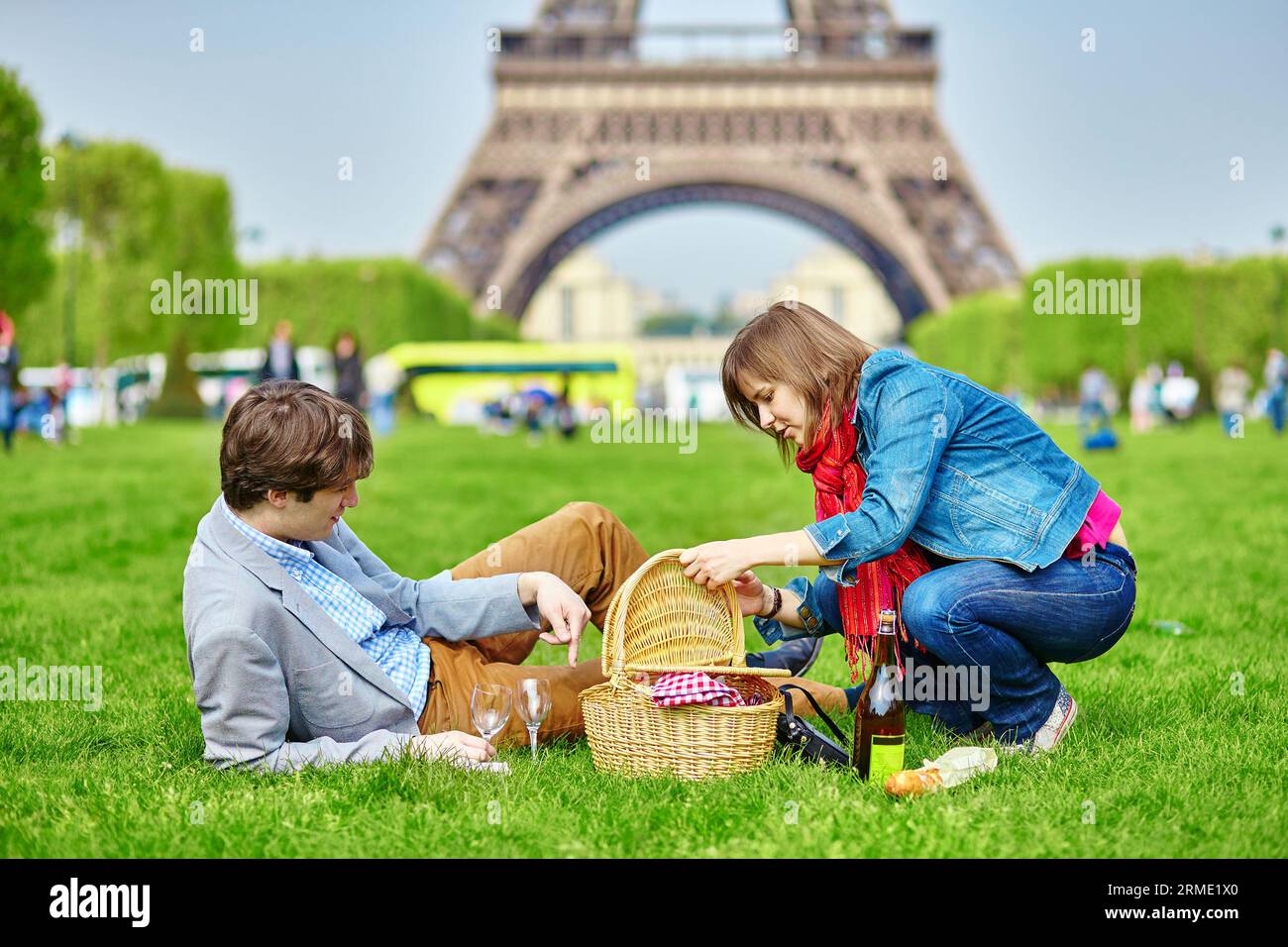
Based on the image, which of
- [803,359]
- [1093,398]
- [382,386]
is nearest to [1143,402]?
[1093,398]

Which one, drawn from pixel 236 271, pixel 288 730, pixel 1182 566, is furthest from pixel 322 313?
pixel 288 730

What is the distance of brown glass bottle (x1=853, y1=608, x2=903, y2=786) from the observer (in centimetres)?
316

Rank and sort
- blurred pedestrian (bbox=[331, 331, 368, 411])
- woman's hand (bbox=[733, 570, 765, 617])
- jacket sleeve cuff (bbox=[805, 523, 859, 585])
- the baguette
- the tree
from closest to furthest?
the baguette, jacket sleeve cuff (bbox=[805, 523, 859, 585]), woman's hand (bbox=[733, 570, 765, 617]), blurred pedestrian (bbox=[331, 331, 368, 411]), the tree

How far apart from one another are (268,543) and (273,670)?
29 cm

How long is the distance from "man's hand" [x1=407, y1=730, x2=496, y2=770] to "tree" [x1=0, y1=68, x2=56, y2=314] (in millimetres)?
19015

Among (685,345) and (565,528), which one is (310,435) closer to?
(565,528)

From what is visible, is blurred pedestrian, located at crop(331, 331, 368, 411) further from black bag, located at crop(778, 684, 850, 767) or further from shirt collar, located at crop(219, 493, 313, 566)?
black bag, located at crop(778, 684, 850, 767)

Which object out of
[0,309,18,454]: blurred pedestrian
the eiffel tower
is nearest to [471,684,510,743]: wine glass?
[0,309,18,454]: blurred pedestrian

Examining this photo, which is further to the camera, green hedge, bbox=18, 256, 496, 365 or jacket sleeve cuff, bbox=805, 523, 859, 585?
green hedge, bbox=18, 256, 496, 365

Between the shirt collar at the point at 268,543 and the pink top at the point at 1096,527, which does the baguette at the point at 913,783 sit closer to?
the pink top at the point at 1096,527

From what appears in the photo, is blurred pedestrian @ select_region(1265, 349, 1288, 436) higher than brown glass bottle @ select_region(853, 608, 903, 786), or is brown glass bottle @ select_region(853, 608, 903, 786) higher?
brown glass bottle @ select_region(853, 608, 903, 786)
